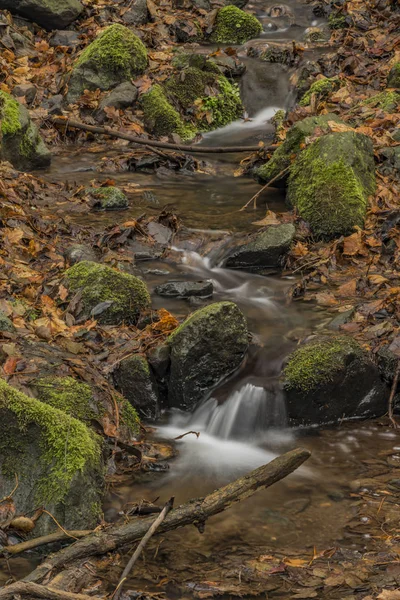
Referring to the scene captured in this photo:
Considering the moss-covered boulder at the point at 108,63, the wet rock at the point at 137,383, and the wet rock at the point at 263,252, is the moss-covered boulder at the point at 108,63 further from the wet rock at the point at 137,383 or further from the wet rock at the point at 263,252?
the wet rock at the point at 137,383

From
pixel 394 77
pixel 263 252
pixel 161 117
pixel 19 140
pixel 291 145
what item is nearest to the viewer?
pixel 263 252

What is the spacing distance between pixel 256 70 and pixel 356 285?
7.28 m

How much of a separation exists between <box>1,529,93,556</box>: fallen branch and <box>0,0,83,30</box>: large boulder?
37.9 feet

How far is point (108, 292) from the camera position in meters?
6.76

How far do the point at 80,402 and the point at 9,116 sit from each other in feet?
19.8

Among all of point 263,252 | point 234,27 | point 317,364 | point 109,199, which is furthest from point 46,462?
point 234,27

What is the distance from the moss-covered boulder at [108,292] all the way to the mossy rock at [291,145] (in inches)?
135

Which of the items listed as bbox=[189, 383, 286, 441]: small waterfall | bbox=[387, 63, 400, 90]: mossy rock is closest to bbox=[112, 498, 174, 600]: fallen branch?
bbox=[189, 383, 286, 441]: small waterfall

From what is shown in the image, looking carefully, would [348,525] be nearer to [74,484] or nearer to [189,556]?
[189,556]

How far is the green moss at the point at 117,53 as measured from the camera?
42.0 ft

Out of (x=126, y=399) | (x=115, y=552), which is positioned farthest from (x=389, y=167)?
(x=115, y=552)

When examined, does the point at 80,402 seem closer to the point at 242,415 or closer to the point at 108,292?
the point at 242,415

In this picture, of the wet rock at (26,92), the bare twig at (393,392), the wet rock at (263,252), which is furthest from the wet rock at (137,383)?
the wet rock at (26,92)

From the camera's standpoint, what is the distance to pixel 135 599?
12.3 feet
